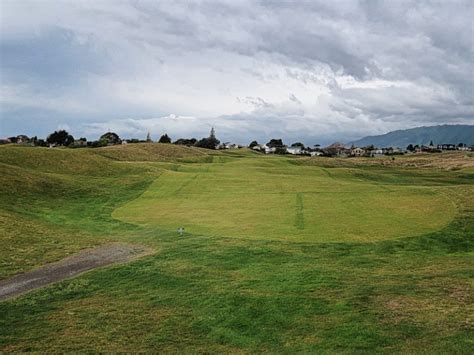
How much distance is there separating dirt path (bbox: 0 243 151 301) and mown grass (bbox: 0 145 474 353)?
33.7 inches

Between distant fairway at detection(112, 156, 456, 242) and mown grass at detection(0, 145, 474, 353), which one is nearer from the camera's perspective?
mown grass at detection(0, 145, 474, 353)

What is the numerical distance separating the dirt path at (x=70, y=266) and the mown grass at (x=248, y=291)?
0.85 meters

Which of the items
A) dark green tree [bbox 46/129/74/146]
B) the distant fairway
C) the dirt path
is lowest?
the dirt path

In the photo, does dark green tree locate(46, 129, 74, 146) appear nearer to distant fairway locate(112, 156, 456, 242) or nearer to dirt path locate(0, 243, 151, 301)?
distant fairway locate(112, 156, 456, 242)

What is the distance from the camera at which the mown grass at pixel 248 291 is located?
38.4ft

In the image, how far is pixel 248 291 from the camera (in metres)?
15.4

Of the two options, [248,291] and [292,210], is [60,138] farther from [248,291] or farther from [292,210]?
[248,291]

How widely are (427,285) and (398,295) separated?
172 cm

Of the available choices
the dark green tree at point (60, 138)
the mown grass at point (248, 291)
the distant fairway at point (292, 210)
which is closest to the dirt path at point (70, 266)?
the mown grass at point (248, 291)

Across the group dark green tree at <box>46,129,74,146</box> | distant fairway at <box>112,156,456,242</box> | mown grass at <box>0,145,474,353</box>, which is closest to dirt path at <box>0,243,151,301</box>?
mown grass at <box>0,145,474,353</box>

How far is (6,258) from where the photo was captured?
20219 mm

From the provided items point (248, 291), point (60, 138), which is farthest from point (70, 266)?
point (60, 138)

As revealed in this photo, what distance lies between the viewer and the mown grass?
461 inches

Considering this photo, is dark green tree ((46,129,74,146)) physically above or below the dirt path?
above
